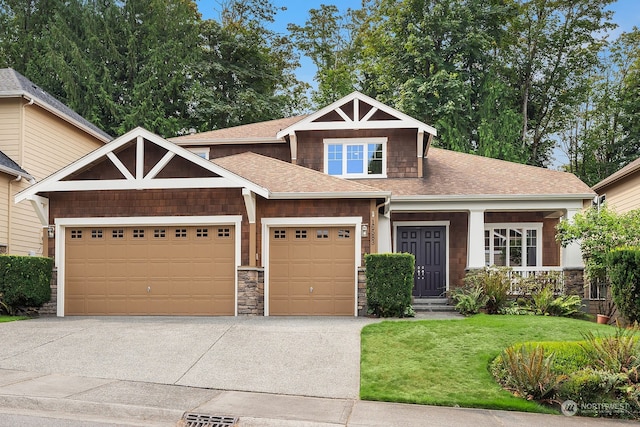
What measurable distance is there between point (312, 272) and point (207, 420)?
7867 millimetres

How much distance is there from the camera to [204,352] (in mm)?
10273

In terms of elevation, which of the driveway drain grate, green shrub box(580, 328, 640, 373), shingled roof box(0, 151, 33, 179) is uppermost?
shingled roof box(0, 151, 33, 179)

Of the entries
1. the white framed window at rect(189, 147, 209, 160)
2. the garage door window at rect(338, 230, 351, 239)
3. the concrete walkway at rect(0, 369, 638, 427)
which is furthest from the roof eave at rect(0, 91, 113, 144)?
the concrete walkway at rect(0, 369, 638, 427)

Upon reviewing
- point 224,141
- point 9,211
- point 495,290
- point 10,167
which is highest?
point 224,141

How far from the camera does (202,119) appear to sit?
33469 mm

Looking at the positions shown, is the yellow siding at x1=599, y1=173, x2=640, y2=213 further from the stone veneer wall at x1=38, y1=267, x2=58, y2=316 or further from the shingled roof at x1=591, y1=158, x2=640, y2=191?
the stone veneer wall at x1=38, y1=267, x2=58, y2=316

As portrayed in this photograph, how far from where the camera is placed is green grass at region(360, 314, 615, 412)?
323 inches

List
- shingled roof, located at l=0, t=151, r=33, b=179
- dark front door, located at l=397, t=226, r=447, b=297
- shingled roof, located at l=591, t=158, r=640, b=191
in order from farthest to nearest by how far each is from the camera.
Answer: shingled roof, located at l=591, t=158, r=640, b=191 < dark front door, located at l=397, t=226, r=447, b=297 < shingled roof, located at l=0, t=151, r=33, b=179

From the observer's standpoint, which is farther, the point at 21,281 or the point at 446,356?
the point at 21,281

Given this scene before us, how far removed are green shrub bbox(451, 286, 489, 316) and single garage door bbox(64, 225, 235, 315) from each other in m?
5.68

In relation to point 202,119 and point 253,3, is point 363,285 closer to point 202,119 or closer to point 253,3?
point 202,119

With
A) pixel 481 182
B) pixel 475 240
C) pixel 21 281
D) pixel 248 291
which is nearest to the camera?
pixel 21 281

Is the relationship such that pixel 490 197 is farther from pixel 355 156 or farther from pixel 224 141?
pixel 224 141

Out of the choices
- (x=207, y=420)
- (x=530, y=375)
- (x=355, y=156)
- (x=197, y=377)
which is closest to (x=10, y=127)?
(x=355, y=156)
